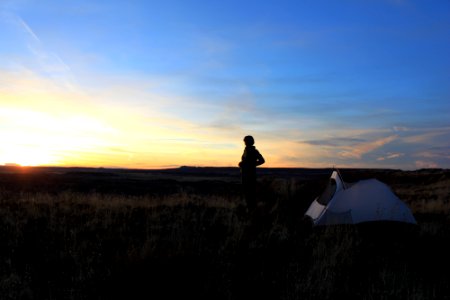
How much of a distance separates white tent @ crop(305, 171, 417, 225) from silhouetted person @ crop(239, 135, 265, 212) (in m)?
2.26

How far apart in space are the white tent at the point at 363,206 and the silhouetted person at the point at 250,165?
7.43ft

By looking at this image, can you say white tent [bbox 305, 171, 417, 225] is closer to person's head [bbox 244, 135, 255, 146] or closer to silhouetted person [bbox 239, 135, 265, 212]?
silhouetted person [bbox 239, 135, 265, 212]

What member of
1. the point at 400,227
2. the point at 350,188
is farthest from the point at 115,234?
the point at 400,227

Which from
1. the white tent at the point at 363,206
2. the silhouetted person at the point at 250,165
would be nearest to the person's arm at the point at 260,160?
the silhouetted person at the point at 250,165

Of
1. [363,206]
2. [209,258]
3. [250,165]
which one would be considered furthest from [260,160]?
[209,258]

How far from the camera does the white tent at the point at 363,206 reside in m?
10.2

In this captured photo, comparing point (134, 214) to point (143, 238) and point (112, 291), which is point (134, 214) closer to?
point (143, 238)

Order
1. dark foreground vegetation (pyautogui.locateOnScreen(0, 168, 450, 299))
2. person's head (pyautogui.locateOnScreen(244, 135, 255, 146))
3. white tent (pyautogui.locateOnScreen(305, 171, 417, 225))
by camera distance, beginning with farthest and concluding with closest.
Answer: person's head (pyautogui.locateOnScreen(244, 135, 255, 146)) < white tent (pyautogui.locateOnScreen(305, 171, 417, 225)) < dark foreground vegetation (pyautogui.locateOnScreen(0, 168, 450, 299))

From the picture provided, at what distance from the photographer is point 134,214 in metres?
12.0

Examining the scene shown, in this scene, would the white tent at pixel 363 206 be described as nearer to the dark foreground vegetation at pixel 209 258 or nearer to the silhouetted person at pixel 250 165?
the dark foreground vegetation at pixel 209 258

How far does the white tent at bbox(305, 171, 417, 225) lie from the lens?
1023 cm

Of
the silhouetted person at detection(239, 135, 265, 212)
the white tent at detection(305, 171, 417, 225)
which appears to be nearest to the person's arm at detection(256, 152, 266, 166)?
the silhouetted person at detection(239, 135, 265, 212)

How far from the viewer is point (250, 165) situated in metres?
12.4

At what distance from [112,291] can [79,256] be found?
5.78 ft
